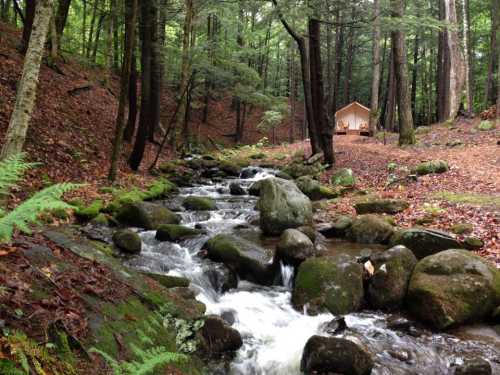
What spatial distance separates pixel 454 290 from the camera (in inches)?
225

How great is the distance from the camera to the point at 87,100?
16.8 meters

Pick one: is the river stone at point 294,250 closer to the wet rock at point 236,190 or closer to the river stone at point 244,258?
the river stone at point 244,258

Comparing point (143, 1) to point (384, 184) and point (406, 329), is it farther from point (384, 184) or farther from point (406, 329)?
point (406, 329)

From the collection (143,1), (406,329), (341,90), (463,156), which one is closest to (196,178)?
(143,1)

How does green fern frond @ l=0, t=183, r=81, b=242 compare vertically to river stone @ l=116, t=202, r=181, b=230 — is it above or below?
above

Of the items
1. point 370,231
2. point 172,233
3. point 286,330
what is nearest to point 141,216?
point 172,233

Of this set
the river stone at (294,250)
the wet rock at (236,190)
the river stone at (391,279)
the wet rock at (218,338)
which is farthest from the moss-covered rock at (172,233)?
the wet rock at (236,190)

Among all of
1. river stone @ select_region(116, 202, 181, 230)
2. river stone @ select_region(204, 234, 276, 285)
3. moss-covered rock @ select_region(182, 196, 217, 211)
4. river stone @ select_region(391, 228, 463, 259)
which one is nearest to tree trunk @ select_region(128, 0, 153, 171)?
moss-covered rock @ select_region(182, 196, 217, 211)

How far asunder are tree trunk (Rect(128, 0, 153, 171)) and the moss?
4.32 metres

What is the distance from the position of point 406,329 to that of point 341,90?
43423mm

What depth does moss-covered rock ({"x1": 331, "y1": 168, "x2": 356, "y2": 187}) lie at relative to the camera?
524 inches

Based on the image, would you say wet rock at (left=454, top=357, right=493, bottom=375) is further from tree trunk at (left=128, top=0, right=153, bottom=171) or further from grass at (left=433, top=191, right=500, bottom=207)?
tree trunk at (left=128, top=0, right=153, bottom=171)

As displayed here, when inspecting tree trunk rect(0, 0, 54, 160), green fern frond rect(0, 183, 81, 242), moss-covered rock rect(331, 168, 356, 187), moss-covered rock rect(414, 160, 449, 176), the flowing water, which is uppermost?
tree trunk rect(0, 0, 54, 160)

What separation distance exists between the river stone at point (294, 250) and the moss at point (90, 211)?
426cm
